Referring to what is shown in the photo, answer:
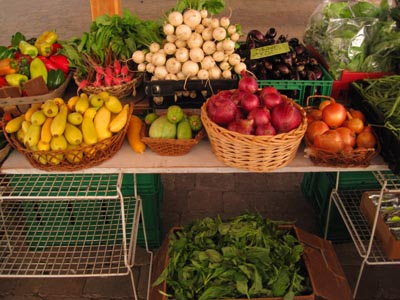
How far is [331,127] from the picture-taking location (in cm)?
182

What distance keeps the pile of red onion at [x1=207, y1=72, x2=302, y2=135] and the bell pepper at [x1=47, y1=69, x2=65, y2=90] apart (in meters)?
1.08

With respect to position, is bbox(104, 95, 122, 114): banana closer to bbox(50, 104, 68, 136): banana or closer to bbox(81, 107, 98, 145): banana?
bbox(81, 107, 98, 145): banana

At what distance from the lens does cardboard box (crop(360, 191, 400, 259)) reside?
186 centimetres

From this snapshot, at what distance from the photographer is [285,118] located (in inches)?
63.5

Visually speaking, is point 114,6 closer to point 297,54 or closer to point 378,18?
point 297,54

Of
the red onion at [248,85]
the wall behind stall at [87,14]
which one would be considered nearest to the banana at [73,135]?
the red onion at [248,85]

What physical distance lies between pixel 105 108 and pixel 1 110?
30.4 inches

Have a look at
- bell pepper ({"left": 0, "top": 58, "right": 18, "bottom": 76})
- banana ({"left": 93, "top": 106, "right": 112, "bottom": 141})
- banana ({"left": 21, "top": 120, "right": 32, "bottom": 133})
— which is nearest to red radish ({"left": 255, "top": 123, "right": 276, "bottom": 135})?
banana ({"left": 93, "top": 106, "right": 112, "bottom": 141})

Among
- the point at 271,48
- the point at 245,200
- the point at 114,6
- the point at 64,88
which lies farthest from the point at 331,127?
the point at 114,6

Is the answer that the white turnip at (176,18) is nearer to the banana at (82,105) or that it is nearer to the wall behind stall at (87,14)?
the banana at (82,105)

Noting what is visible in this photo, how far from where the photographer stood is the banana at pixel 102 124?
1.77 metres

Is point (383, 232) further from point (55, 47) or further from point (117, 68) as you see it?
point (55, 47)

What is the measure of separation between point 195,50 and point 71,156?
86 cm

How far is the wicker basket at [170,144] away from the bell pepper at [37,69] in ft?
2.95
